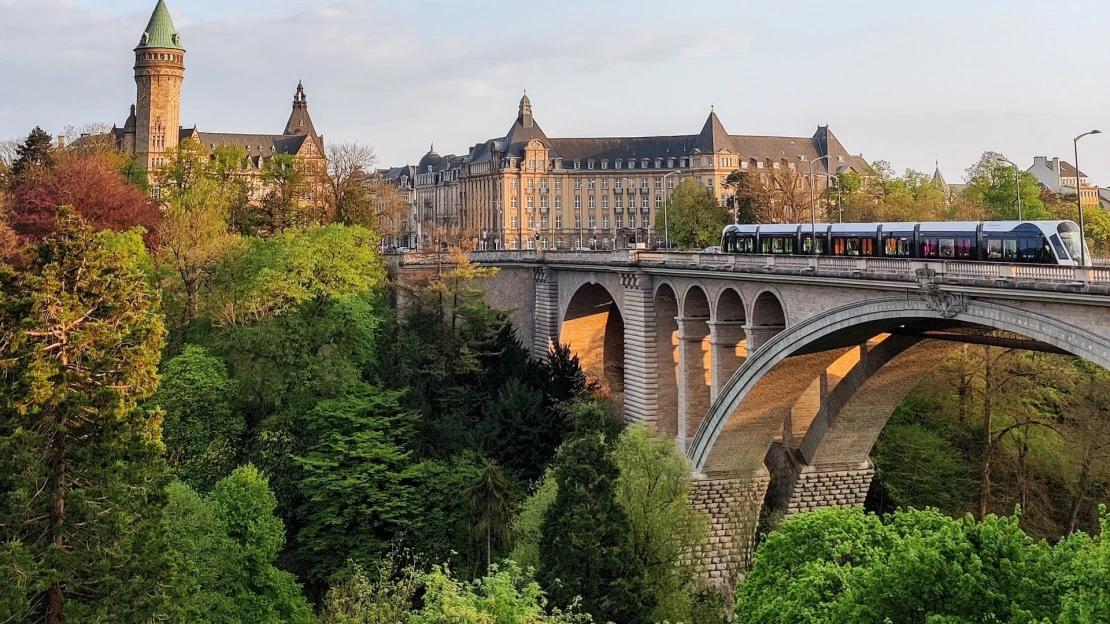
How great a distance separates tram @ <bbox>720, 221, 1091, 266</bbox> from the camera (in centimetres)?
2944

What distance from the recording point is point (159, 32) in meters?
117

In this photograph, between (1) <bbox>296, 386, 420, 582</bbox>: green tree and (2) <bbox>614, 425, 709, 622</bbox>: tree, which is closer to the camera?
(2) <bbox>614, 425, 709, 622</bbox>: tree

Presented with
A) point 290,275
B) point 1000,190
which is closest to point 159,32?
point 290,275

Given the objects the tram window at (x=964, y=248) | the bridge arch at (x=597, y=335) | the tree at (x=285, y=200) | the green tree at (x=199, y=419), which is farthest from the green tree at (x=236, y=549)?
the tree at (x=285, y=200)

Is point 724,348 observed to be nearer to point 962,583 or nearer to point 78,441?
point 78,441

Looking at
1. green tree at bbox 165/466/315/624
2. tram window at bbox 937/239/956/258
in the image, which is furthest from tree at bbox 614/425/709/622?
tram window at bbox 937/239/956/258

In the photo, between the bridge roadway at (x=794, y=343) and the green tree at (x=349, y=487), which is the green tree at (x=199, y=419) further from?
the bridge roadway at (x=794, y=343)

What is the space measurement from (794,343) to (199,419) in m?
25.1

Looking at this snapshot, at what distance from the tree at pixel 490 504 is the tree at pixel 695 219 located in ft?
126

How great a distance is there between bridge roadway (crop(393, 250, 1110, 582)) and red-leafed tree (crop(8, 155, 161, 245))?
2299 centimetres

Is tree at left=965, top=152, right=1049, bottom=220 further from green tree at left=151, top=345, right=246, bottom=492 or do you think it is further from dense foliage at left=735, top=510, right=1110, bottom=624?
dense foliage at left=735, top=510, right=1110, bottom=624

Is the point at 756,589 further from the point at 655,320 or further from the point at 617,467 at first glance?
the point at 655,320

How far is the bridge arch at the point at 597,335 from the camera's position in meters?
59.6

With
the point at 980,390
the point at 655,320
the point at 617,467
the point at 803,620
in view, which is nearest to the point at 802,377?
the point at 617,467
